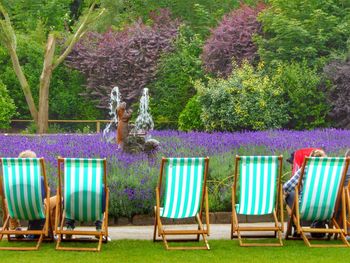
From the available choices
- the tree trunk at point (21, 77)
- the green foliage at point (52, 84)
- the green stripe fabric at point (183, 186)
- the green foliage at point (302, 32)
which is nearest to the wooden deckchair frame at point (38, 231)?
the green stripe fabric at point (183, 186)

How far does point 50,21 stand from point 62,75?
16.6 ft

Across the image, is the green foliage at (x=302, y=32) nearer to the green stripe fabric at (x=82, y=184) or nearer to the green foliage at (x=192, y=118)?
the green foliage at (x=192, y=118)

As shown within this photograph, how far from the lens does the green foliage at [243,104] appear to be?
2647 centimetres

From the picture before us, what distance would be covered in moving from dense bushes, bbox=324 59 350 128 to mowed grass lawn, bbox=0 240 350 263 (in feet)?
57.6

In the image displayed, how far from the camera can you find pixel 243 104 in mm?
26375

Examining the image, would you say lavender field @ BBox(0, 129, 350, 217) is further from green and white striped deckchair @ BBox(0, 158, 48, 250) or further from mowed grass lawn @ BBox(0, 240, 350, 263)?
mowed grass lawn @ BBox(0, 240, 350, 263)

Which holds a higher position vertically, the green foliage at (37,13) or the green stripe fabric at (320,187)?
the green foliage at (37,13)

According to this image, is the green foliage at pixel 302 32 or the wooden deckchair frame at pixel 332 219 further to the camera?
the green foliage at pixel 302 32

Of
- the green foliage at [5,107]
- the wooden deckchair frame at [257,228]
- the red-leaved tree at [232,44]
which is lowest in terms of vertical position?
the green foliage at [5,107]

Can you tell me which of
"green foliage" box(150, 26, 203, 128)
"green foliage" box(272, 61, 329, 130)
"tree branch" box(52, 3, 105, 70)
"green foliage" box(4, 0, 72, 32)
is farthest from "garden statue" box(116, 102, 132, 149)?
"green foliage" box(4, 0, 72, 32)

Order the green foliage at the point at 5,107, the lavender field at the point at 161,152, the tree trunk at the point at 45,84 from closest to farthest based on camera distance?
1. the lavender field at the point at 161,152
2. the tree trunk at the point at 45,84
3. the green foliage at the point at 5,107

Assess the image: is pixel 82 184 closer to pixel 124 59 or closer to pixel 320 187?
pixel 320 187

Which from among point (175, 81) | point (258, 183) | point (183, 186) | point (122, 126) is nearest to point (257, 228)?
point (258, 183)

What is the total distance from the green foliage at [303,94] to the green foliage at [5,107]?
9833 millimetres
